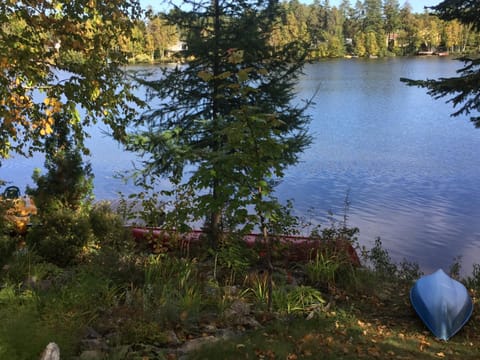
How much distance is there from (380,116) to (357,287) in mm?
24261

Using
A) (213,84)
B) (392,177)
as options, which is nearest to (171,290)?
(213,84)

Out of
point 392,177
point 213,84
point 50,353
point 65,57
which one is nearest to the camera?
point 50,353

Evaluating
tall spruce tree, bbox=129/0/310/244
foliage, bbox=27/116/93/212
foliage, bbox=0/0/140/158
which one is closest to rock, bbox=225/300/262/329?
foliage, bbox=0/0/140/158

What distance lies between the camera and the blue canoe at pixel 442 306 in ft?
18.7

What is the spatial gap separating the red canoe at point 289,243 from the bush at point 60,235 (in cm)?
118

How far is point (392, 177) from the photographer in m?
17.7

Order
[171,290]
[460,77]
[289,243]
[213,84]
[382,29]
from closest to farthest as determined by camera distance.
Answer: [171,290] < [289,243] < [213,84] < [460,77] < [382,29]

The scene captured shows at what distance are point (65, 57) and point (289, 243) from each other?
169 inches

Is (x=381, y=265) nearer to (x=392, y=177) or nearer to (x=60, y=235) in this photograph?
(x=60, y=235)

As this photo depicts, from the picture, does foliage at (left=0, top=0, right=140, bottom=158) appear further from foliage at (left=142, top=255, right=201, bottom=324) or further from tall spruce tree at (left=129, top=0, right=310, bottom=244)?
tall spruce tree at (left=129, top=0, right=310, bottom=244)

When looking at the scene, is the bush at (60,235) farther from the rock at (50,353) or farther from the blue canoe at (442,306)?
the blue canoe at (442,306)

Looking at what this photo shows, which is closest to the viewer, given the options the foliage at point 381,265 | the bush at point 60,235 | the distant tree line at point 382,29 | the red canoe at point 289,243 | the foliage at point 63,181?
the bush at point 60,235

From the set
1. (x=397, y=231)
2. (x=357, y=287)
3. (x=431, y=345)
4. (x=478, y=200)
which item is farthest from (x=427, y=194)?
(x=431, y=345)

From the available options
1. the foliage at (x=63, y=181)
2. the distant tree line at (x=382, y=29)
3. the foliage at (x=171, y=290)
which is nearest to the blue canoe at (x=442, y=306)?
the foliage at (x=171, y=290)
